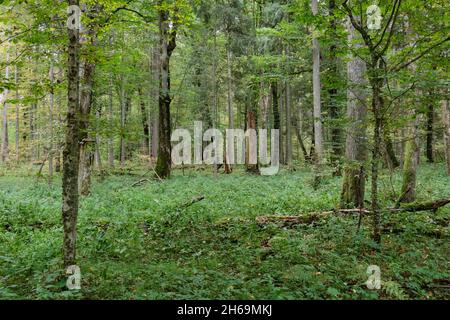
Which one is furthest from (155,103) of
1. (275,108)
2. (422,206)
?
(422,206)

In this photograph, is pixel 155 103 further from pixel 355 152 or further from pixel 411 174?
pixel 411 174

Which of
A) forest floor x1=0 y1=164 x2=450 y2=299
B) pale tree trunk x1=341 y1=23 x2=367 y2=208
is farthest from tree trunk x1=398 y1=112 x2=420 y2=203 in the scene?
pale tree trunk x1=341 y1=23 x2=367 y2=208

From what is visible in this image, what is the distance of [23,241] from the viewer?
7.37 meters

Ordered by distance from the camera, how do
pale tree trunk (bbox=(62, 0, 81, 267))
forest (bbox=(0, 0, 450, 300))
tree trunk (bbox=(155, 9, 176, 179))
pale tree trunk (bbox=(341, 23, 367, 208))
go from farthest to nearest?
tree trunk (bbox=(155, 9, 176, 179))
pale tree trunk (bbox=(341, 23, 367, 208))
pale tree trunk (bbox=(62, 0, 81, 267))
forest (bbox=(0, 0, 450, 300))

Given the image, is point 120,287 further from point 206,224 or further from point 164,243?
point 206,224

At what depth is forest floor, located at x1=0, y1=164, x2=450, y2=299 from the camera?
16.3 feet

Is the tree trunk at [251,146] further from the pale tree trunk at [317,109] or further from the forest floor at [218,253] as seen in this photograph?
the forest floor at [218,253]

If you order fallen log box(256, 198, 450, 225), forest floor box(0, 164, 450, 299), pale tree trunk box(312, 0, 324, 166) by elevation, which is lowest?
forest floor box(0, 164, 450, 299)

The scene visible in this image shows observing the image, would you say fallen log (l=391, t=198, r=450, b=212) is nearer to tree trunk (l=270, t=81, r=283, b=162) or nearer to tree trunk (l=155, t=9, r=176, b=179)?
tree trunk (l=155, t=9, r=176, b=179)

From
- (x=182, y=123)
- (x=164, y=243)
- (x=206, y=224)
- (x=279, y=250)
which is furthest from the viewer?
(x=182, y=123)

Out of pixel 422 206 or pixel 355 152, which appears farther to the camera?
pixel 355 152

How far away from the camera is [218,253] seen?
21.9 ft

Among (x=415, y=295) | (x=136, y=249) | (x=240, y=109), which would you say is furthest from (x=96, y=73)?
(x=240, y=109)

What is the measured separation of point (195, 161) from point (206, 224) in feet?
79.9
